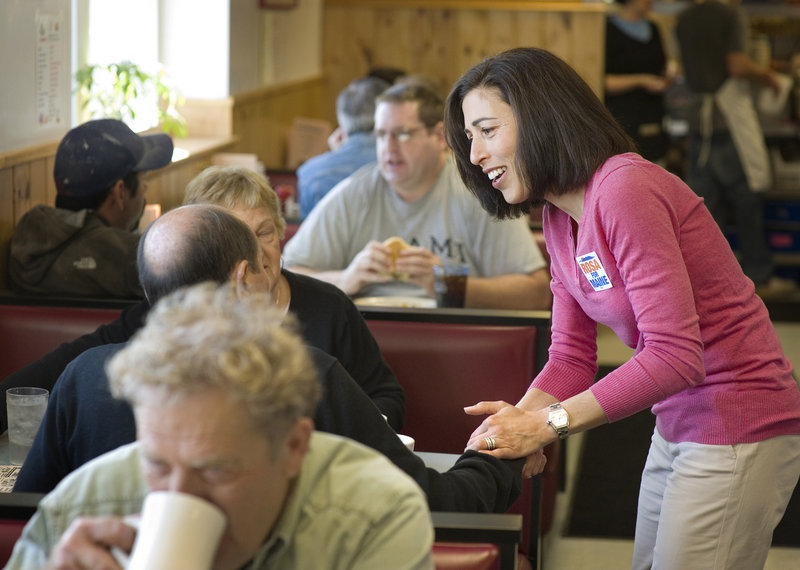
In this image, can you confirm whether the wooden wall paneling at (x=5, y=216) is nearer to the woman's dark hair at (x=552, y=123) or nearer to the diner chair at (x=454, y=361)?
the diner chair at (x=454, y=361)

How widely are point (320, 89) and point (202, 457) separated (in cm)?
676

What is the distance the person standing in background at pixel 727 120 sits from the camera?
256 inches

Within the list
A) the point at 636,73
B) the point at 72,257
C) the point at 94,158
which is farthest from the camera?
the point at 636,73

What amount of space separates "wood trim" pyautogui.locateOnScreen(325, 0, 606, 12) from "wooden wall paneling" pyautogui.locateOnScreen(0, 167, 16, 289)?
4894mm

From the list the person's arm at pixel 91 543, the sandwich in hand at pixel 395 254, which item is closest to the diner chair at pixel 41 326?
the sandwich in hand at pixel 395 254

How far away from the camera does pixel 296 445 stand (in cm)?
112

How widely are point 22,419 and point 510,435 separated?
3.10ft

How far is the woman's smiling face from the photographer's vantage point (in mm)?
1901

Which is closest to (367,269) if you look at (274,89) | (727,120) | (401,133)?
(401,133)

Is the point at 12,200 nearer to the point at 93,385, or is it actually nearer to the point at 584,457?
the point at 93,385

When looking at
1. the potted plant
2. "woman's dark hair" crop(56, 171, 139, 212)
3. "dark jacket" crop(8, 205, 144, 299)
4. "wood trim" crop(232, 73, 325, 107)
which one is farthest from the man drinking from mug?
"wood trim" crop(232, 73, 325, 107)

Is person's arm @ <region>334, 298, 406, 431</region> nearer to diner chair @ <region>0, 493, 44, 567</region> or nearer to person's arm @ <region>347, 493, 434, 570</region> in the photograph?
diner chair @ <region>0, 493, 44, 567</region>

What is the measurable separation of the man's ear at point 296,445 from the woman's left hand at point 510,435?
27.1 inches

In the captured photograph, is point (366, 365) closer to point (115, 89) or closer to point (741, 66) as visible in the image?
point (115, 89)
